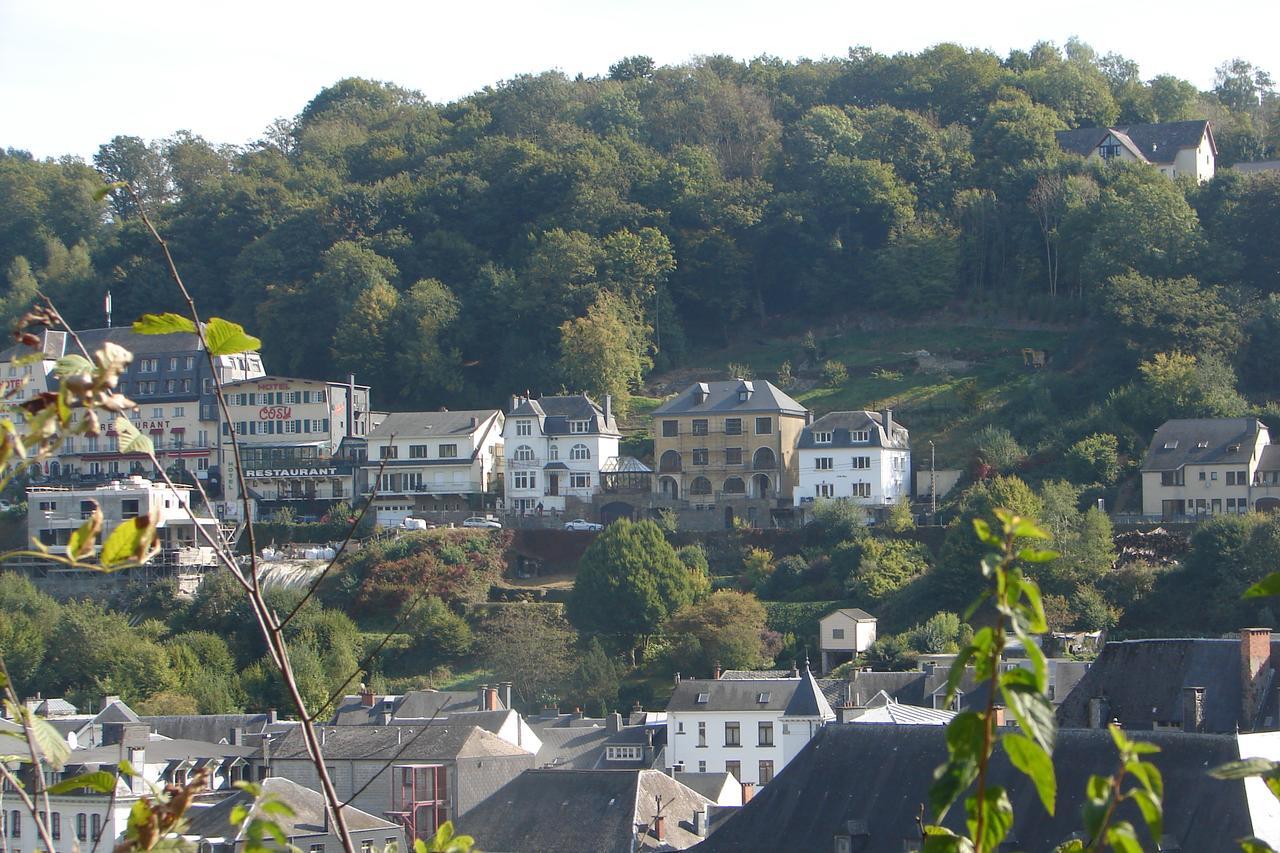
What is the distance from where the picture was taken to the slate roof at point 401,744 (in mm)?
40531

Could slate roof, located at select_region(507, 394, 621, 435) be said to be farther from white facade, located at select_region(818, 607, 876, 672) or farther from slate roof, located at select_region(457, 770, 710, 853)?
slate roof, located at select_region(457, 770, 710, 853)

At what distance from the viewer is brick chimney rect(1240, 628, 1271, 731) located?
3022 cm

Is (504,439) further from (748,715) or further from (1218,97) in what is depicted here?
(1218,97)

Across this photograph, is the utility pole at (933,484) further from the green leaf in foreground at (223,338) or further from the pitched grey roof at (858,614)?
the green leaf in foreground at (223,338)

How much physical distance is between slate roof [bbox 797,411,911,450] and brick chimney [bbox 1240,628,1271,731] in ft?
96.1

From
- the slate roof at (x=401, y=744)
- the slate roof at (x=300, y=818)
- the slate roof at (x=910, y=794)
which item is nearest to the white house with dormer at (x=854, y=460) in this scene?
the slate roof at (x=401, y=744)

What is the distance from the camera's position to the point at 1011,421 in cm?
6175

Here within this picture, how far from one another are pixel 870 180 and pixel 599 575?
27767 mm

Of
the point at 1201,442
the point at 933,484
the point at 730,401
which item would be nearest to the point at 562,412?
the point at 730,401

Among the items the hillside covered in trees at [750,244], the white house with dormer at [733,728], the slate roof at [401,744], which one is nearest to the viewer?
the slate roof at [401,744]

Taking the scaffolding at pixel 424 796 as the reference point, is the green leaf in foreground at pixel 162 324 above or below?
above

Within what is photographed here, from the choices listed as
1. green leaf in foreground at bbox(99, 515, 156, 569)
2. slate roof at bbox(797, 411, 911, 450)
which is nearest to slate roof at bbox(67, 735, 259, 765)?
slate roof at bbox(797, 411, 911, 450)

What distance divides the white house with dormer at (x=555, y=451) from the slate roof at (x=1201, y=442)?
18.3 m

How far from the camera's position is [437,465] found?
2594 inches
